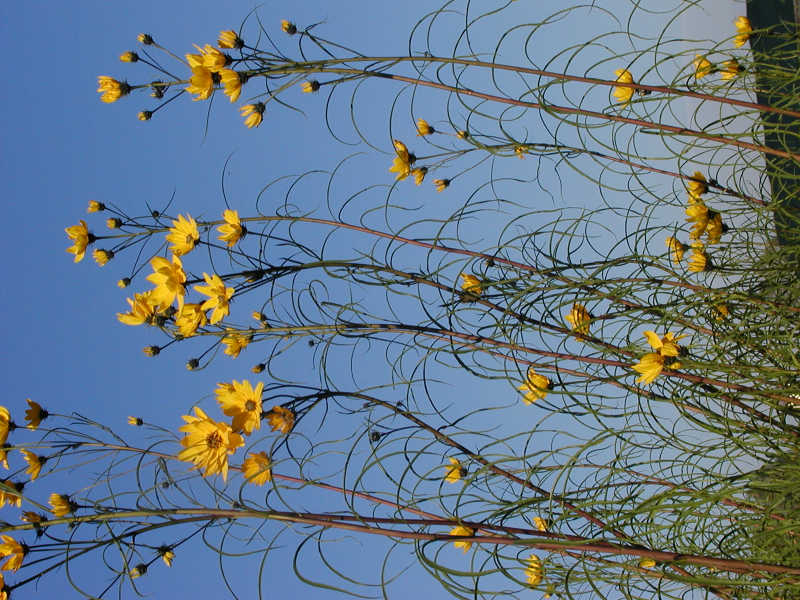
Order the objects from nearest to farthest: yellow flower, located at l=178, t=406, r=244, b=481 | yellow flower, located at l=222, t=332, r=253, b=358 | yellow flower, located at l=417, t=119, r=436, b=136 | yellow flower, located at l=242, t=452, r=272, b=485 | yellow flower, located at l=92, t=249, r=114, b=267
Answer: yellow flower, located at l=178, t=406, r=244, b=481 → yellow flower, located at l=242, t=452, r=272, b=485 → yellow flower, located at l=222, t=332, r=253, b=358 → yellow flower, located at l=92, t=249, r=114, b=267 → yellow flower, located at l=417, t=119, r=436, b=136

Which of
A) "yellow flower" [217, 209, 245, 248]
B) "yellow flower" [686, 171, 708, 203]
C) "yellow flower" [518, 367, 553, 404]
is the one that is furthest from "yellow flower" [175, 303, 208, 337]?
"yellow flower" [686, 171, 708, 203]

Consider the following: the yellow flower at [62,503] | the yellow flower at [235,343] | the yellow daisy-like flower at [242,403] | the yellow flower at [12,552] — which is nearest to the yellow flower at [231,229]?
the yellow flower at [235,343]

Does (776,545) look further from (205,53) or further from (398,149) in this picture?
(205,53)

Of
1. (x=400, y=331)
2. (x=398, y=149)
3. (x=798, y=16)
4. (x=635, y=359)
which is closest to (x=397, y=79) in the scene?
(x=398, y=149)

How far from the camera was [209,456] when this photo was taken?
813 millimetres

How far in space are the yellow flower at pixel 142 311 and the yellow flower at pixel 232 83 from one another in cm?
41

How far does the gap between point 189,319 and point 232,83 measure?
46 centimetres

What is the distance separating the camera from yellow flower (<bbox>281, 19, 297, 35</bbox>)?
4.13 ft

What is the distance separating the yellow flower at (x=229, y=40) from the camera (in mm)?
1164

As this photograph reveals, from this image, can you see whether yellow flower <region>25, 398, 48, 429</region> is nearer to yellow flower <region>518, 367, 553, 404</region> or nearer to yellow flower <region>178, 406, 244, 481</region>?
yellow flower <region>178, 406, 244, 481</region>

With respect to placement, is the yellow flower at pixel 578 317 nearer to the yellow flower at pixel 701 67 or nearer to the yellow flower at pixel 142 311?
the yellow flower at pixel 701 67

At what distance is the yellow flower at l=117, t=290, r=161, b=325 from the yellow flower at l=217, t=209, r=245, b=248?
0.22 m

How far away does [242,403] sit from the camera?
0.87 metres

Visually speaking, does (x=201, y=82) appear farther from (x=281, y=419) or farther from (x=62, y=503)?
(x=62, y=503)
